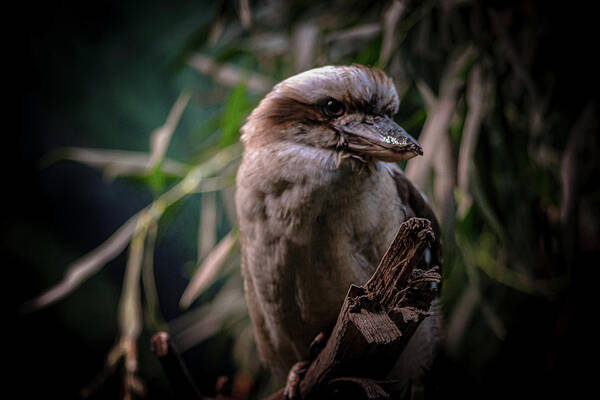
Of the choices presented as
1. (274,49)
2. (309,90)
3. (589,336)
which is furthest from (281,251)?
(589,336)

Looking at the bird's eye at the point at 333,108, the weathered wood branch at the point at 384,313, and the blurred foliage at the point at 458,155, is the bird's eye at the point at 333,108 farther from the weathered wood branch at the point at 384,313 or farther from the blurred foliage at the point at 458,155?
the blurred foliage at the point at 458,155

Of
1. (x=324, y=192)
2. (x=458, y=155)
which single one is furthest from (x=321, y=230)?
(x=458, y=155)

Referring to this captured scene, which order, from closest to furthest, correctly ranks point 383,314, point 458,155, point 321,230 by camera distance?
point 383,314 → point 321,230 → point 458,155

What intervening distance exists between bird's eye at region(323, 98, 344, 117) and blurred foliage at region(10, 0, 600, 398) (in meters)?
0.32

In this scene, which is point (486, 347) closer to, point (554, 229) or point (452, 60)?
point (554, 229)

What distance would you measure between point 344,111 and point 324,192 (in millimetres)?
103

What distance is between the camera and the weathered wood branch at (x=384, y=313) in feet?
1.48

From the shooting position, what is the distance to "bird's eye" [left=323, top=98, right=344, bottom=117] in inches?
21.8

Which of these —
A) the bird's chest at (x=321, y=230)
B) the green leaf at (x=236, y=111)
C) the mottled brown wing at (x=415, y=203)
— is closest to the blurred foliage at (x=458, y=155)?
the green leaf at (x=236, y=111)

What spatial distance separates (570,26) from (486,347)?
3.21 ft

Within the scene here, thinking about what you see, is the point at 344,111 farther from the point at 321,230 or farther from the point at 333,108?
the point at 321,230

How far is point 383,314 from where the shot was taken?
491 mm

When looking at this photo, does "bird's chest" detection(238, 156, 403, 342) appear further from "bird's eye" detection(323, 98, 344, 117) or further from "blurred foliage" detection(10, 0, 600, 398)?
"blurred foliage" detection(10, 0, 600, 398)

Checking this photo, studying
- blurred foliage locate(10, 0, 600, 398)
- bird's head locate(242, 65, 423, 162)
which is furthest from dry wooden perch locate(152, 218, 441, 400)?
blurred foliage locate(10, 0, 600, 398)
